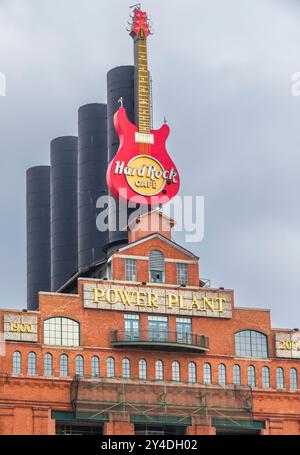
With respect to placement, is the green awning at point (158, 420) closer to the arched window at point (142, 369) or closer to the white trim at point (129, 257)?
the arched window at point (142, 369)

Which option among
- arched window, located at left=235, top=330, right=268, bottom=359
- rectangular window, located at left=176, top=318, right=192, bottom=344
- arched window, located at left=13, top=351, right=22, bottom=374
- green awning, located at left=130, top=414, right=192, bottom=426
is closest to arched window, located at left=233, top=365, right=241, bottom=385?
arched window, located at left=235, top=330, right=268, bottom=359

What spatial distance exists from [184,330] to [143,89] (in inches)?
901

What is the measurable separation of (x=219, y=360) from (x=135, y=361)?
792 cm

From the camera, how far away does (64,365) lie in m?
129

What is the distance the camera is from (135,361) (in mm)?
131125

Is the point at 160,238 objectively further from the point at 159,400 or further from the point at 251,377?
the point at 251,377

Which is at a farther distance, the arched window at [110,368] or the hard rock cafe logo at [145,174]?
the hard rock cafe logo at [145,174]

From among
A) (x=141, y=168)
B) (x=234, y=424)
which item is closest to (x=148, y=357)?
(x=234, y=424)

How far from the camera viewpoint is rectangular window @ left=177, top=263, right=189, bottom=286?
134m

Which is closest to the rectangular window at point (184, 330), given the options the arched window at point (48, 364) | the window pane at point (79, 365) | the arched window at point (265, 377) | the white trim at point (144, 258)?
the white trim at point (144, 258)

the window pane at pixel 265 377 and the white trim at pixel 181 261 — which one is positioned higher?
the white trim at pixel 181 261

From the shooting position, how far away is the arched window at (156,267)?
133 metres
